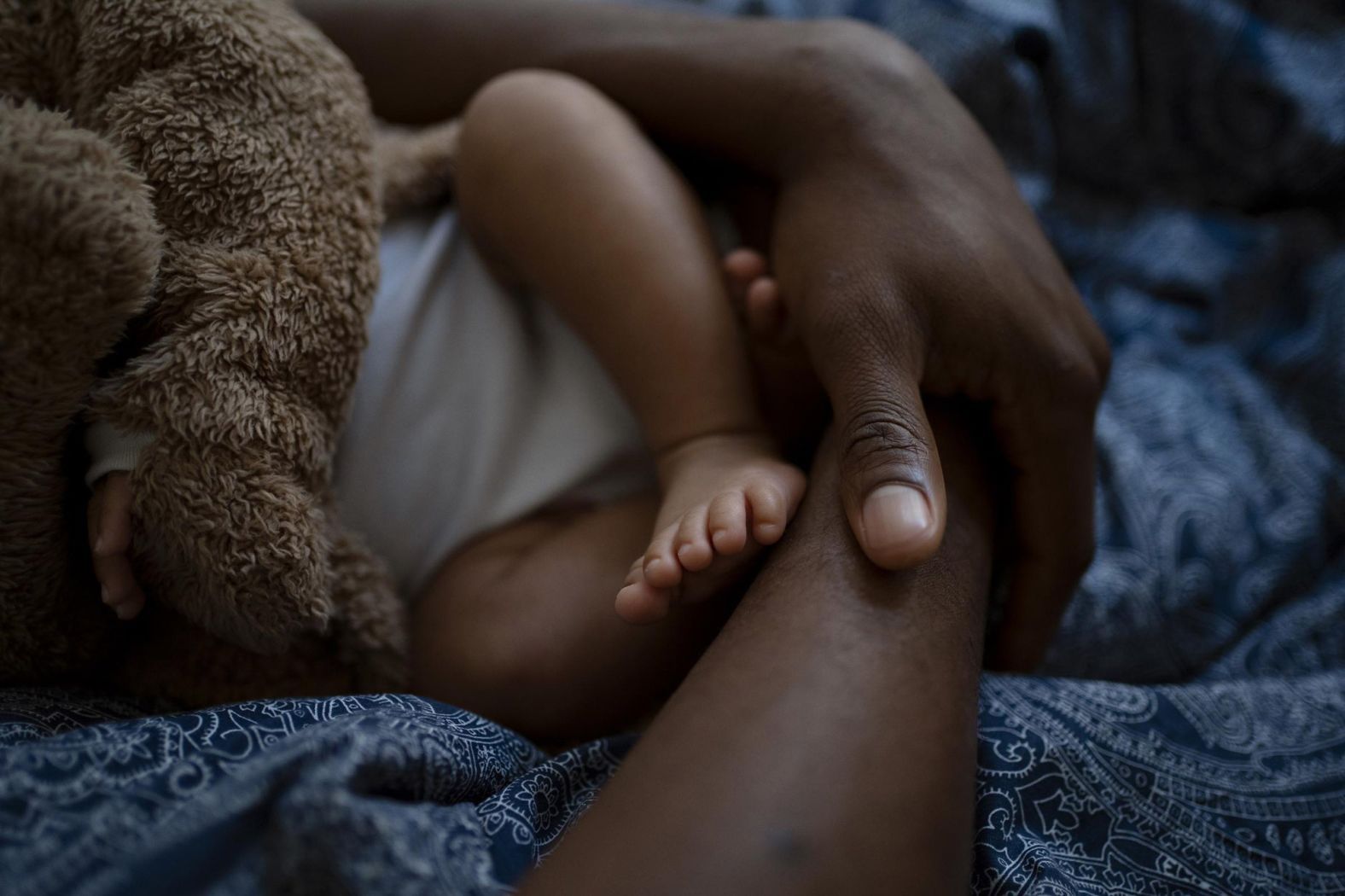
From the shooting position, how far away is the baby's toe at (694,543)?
57 cm

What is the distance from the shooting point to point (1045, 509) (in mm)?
704

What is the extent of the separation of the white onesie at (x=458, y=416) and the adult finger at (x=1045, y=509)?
1.05ft

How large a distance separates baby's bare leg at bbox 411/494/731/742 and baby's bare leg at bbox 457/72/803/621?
0.27 feet

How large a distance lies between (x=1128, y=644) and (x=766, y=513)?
0.43m

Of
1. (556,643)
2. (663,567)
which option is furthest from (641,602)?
(556,643)

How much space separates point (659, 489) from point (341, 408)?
27cm

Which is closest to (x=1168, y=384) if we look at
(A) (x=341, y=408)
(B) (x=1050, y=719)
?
(B) (x=1050, y=719)

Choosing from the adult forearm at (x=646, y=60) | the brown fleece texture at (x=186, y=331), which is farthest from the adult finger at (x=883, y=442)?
the brown fleece texture at (x=186, y=331)

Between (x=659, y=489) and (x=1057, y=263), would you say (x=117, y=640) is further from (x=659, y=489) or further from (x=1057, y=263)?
(x=1057, y=263)

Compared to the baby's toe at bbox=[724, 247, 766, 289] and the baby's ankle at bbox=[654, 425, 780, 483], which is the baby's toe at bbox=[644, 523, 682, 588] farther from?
the baby's toe at bbox=[724, 247, 766, 289]

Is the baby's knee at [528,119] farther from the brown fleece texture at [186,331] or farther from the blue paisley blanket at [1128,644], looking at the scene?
the blue paisley blanket at [1128,644]

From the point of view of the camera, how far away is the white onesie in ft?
2.44

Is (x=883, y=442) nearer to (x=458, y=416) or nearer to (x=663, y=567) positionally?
(x=663, y=567)

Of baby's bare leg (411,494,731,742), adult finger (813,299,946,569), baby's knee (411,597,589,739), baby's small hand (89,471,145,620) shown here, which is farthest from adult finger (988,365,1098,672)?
baby's small hand (89,471,145,620)
